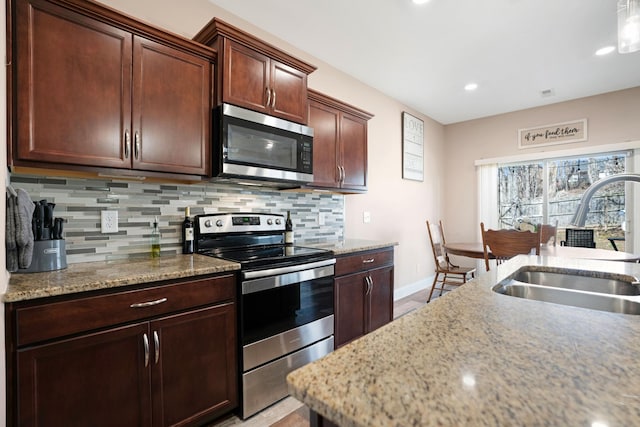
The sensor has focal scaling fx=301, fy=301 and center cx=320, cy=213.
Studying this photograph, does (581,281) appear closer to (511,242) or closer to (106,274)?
(511,242)

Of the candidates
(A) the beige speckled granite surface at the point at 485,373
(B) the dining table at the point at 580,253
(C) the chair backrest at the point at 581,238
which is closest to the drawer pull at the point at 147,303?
(A) the beige speckled granite surface at the point at 485,373

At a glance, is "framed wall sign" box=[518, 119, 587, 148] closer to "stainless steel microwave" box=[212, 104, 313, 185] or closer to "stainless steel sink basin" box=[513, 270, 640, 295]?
"stainless steel sink basin" box=[513, 270, 640, 295]

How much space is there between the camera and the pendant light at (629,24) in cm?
150

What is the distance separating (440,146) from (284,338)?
447 centimetres

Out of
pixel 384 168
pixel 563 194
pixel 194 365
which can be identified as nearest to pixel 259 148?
pixel 194 365

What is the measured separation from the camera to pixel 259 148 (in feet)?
6.56

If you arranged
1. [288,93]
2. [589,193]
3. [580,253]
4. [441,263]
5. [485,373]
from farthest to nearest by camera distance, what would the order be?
[441,263]
[580,253]
[288,93]
[589,193]
[485,373]

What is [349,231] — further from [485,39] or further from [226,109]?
[485,39]

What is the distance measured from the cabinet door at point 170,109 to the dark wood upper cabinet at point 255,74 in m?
0.13

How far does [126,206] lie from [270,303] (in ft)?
3.40

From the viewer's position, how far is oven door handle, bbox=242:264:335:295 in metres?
1.66

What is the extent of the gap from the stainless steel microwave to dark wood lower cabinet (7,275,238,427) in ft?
2.37

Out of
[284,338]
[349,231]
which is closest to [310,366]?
[284,338]

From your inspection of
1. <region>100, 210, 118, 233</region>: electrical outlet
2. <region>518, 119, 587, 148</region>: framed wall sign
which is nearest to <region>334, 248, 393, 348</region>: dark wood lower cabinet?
<region>100, 210, 118, 233</region>: electrical outlet
